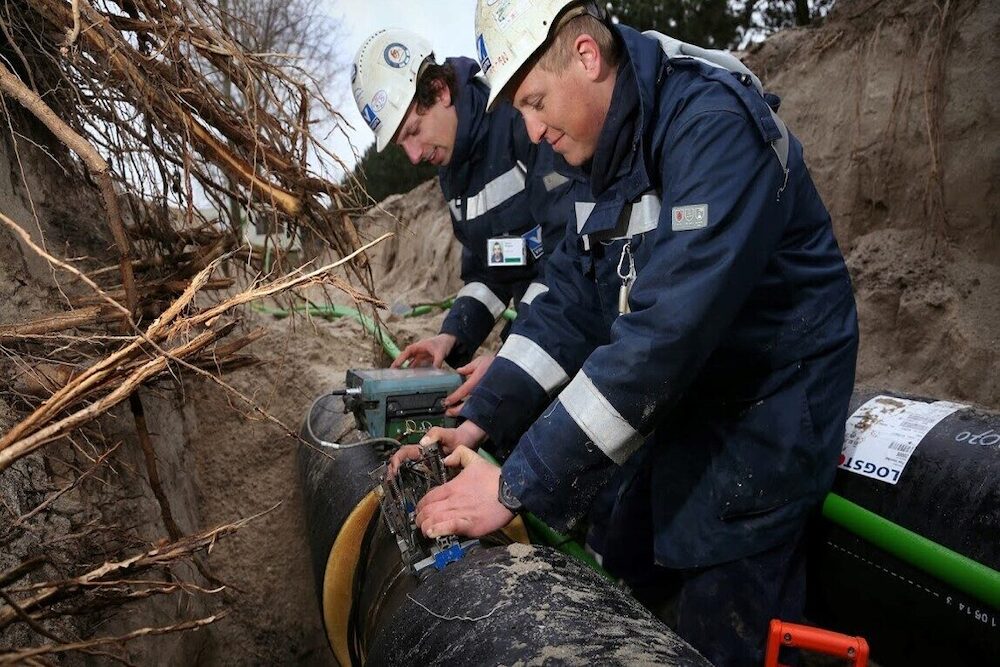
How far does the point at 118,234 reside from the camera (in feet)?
5.26

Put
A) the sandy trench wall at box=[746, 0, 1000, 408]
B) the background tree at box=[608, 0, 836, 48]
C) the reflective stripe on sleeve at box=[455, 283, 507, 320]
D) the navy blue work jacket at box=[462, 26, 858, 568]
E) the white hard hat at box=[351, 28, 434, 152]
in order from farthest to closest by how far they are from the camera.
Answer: the background tree at box=[608, 0, 836, 48] → the sandy trench wall at box=[746, 0, 1000, 408] → the reflective stripe on sleeve at box=[455, 283, 507, 320] → the white hard hat at box=[351, 28, 434, 152] → the navy blue work jacket at box=[462, 26, 858, 568]

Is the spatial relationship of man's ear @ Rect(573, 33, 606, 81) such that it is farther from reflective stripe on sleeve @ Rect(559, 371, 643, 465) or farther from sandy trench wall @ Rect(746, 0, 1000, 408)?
sandy trench wall @ Rect(746, 0, 1000, 408)

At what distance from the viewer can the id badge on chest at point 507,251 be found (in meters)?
2.85

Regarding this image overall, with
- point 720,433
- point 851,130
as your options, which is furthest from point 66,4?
point 851,130

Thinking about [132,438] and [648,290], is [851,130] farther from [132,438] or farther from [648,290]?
[132,438]

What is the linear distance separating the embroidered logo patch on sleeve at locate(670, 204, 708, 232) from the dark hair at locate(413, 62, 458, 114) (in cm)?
178

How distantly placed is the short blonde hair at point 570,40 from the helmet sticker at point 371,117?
55.9 inches

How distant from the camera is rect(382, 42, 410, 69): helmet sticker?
2.72 m

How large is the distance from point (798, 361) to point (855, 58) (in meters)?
3.98

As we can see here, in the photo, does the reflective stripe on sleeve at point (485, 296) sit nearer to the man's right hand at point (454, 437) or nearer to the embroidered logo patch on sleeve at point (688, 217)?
the man's right hand at point (454, 437)

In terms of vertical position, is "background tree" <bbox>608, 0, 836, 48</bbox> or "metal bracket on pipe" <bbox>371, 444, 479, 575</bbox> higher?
"background tree" <bbox>608, 0, 836, 48</bbox>

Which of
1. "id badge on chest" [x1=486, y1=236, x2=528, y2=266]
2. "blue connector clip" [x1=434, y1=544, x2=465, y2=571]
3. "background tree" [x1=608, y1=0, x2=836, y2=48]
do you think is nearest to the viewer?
"blue connector clip" [x1=434, y1=544, x2=465, y2=571]

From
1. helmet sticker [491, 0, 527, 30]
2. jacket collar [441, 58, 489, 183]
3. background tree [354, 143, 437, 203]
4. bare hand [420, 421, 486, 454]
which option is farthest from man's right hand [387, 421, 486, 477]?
background tree [354, 143, 437, 203]

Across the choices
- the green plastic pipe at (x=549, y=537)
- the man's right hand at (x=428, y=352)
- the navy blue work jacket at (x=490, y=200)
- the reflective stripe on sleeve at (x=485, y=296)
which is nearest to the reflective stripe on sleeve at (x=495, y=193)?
the navy blue work jacket at (x=490, y=200)
